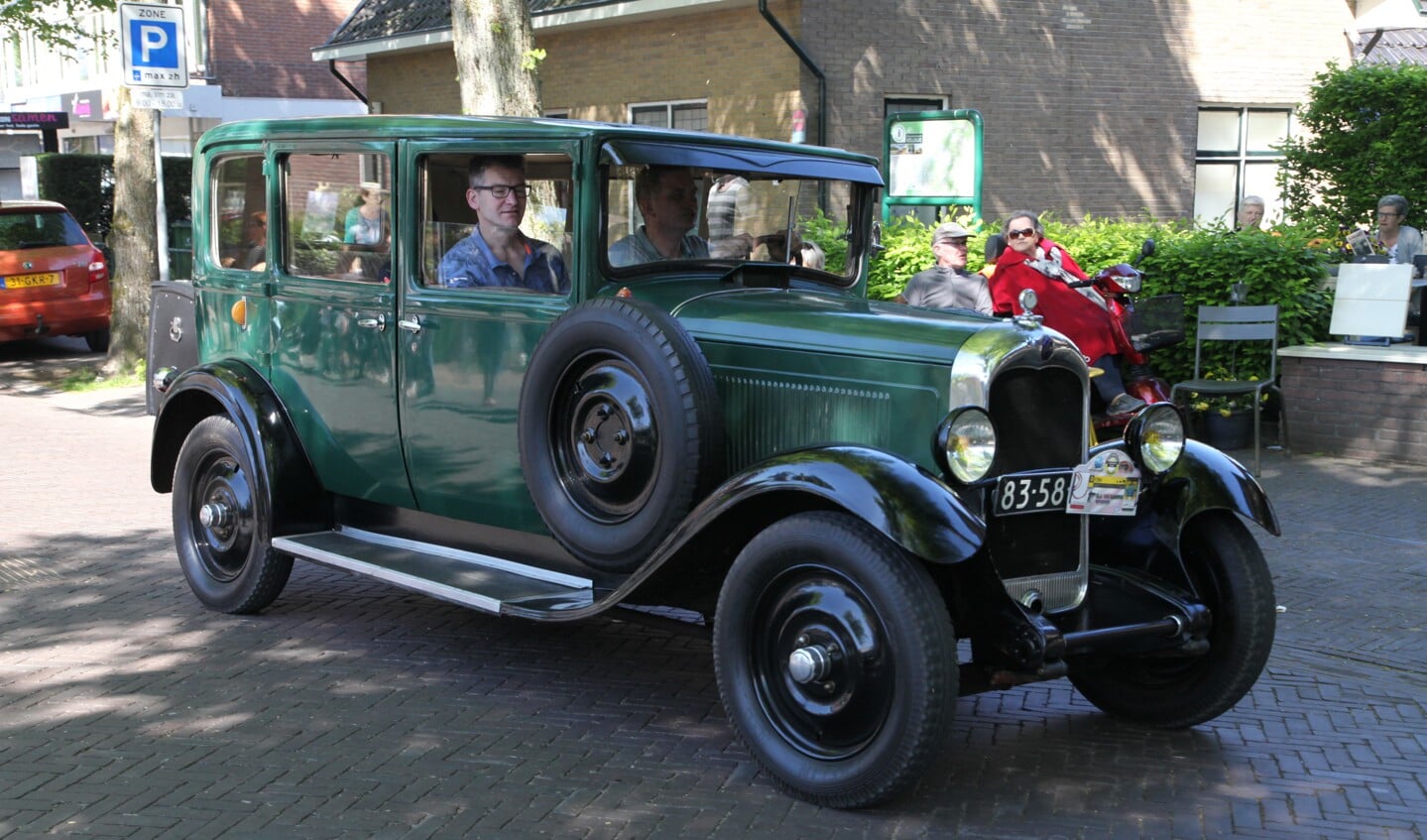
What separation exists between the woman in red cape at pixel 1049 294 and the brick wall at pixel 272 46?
966 inches

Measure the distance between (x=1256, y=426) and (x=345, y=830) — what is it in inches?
277

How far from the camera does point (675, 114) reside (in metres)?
16.5

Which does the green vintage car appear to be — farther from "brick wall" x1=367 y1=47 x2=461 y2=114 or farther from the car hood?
"brick wall" x1=367 y1=47 x2=461 y2=114

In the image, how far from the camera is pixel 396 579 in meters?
5.36

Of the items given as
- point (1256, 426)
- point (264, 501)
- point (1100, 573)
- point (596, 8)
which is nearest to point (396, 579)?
point (264, 501)

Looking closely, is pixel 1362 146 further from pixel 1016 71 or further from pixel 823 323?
pixel 823 323

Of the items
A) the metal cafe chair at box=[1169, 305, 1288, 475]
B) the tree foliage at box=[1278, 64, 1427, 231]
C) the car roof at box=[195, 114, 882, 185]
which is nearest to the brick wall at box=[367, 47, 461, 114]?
the tree foliage at box=[1278, 64, 1427, 231]

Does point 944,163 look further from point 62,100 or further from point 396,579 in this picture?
point 62,100

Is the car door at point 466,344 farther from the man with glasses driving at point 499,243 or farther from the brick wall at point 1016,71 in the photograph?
the brick wall at point 1016,71

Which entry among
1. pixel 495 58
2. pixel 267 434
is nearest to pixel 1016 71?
pixel 495 58

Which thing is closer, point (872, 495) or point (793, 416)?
point (872, 495)

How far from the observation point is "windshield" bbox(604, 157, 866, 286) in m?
5.17

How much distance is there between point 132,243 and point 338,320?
9841 mm

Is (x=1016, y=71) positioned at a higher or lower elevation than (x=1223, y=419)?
higher
